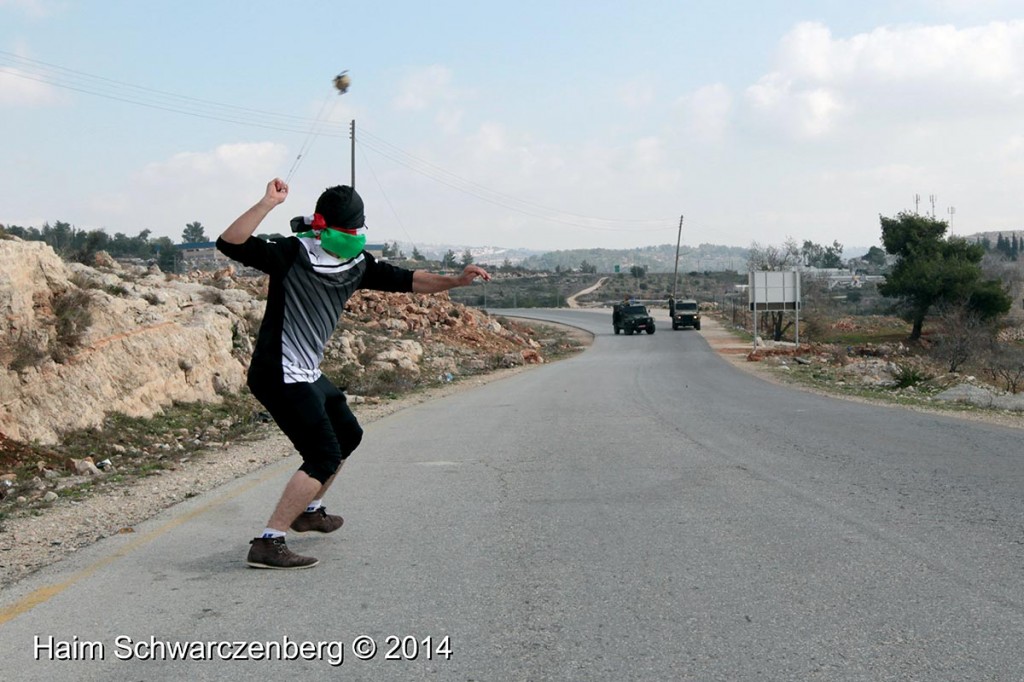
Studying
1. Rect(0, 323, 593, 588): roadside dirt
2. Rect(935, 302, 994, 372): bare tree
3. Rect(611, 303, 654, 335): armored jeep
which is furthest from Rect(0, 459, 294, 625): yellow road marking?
Rect(611, 303, 654, 335): armored jeep

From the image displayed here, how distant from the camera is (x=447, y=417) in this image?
51.4ft

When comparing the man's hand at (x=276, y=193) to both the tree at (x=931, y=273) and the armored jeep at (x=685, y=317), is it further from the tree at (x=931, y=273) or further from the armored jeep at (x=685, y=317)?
the armored jeep at (x=685, y=317)

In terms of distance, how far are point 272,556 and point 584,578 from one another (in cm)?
175

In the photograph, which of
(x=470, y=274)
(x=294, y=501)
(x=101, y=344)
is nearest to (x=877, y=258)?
(x=101, y=344)

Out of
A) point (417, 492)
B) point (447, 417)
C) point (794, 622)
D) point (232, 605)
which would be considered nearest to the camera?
point (794, 622)

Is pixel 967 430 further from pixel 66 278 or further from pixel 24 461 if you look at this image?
pixel 66 278

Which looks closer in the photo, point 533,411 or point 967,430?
point 967,430

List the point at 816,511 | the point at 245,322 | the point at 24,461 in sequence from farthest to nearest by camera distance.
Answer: the point at 245,322 → the point at 24,461 → the point at 816,511

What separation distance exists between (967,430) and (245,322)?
44.7 ft

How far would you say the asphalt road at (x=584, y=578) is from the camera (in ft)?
14.1

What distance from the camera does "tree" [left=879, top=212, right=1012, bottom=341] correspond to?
56.6 metres

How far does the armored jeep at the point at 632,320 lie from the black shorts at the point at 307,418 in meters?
55.5

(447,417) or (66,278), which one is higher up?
(66,278)

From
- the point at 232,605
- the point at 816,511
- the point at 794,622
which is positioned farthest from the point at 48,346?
the point at 794,622
